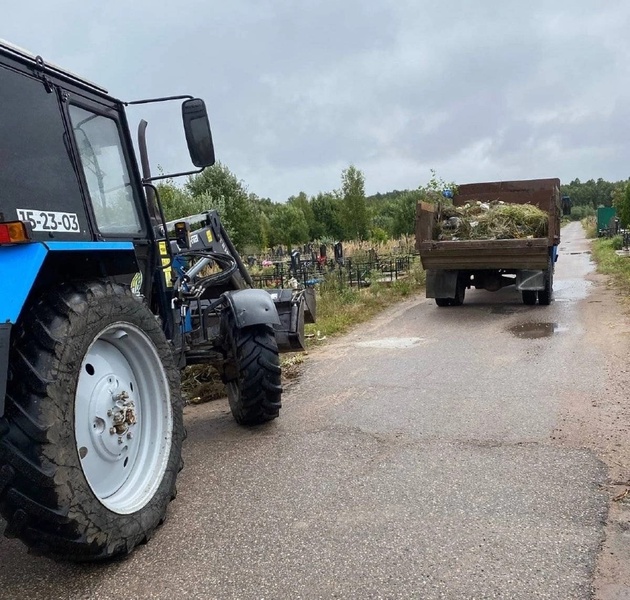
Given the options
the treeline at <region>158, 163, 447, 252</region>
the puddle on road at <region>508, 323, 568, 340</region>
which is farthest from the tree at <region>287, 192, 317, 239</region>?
the puddle on road at <region>508, 323, 568, 340</region>

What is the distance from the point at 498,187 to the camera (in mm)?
11570

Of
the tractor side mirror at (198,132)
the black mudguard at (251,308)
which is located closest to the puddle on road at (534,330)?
the black mudguard at (251,308)

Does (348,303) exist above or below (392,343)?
Answer: below

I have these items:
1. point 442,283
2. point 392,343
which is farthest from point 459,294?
point 392,343

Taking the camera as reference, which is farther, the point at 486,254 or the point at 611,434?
the point at 486,254

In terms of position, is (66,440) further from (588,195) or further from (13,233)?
(588,195)

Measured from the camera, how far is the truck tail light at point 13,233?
237 cm

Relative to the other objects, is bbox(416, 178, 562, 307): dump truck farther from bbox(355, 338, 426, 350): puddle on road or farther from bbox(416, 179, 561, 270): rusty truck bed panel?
bbox(355, 338, 426, 350): puddle on road

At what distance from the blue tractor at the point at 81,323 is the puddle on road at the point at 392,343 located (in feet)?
A: 13.0

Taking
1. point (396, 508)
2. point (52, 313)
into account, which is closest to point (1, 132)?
point (52, 313)

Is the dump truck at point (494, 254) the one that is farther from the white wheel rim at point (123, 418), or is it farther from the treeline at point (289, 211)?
the white wheel rim at point (123, 418)

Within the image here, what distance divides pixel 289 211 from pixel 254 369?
42.4m

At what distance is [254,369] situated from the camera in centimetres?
440

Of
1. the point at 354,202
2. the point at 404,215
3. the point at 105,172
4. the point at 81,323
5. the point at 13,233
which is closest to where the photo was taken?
the point at 13,233
